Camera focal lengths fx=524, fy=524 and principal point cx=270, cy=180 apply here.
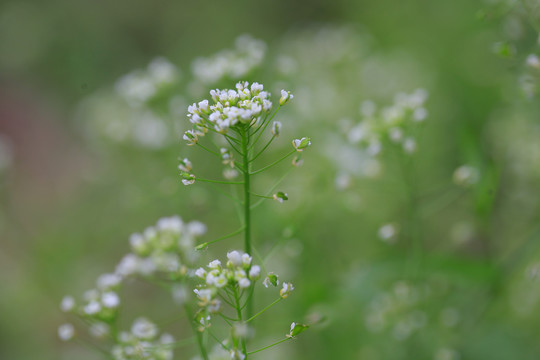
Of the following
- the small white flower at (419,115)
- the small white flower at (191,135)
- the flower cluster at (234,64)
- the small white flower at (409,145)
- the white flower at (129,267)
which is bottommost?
the white flower at (129,267)

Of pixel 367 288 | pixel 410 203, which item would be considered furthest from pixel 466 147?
pixel 367 288

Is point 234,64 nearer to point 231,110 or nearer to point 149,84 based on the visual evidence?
point 149,84

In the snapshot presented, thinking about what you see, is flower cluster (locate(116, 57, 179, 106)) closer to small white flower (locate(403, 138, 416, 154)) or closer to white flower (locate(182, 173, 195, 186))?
small white flower (locate(403, 138, 416, 154))

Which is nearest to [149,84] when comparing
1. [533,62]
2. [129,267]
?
[129,267]

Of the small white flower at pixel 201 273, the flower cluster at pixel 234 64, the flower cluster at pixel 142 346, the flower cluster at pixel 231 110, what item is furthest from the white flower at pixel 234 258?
the flower cluster at pixel 234 64

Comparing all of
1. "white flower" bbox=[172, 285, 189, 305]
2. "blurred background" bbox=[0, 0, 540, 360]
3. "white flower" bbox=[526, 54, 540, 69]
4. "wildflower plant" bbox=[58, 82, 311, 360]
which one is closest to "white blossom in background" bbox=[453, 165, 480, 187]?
"blurred background" bbox=[0, 0, 540, 360]

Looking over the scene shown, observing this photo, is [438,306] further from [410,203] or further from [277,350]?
[277,350]

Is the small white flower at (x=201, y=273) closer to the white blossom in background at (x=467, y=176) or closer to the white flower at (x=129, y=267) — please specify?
the white flower at (x=129, y=267)
